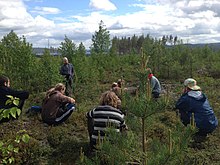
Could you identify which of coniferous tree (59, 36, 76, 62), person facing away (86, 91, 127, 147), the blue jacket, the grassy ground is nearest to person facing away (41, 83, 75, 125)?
the grassy ground

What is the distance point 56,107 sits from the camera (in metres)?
6.78

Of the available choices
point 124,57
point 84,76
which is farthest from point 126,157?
point 124,57

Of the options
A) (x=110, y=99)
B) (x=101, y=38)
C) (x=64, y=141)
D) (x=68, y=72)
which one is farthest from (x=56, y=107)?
(x=101, y=38)

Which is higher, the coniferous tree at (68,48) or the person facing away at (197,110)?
the coniferous tree at (68,48)

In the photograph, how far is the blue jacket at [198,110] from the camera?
20.8 feet

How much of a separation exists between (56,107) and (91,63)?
1110cm

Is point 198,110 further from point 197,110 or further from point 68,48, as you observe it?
point 68,48

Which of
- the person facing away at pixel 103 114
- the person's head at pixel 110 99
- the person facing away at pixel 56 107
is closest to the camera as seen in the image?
the person facing away at pixel 103 114

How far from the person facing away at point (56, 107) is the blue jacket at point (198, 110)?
92.3 inches

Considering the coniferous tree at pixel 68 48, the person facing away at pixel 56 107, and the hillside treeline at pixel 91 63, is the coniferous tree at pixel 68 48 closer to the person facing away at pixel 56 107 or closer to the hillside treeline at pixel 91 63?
the hillside treeline at pixel 91 63

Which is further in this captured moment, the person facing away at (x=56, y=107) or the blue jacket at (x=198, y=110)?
the person facing away at (x=56, y=107)

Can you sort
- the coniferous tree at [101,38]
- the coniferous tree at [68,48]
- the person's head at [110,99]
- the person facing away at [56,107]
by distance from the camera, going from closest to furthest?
1. the person's head at [110,99]
2. the person facing away at [56,107]
3. the coniferous tree at [68,48]
4. the coniferous tree at [101,38]

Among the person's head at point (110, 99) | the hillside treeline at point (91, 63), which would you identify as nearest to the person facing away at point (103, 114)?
the person's head at point (110, 99)

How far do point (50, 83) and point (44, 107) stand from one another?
5692 mm
